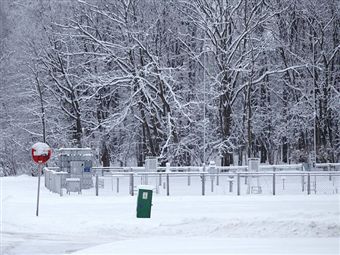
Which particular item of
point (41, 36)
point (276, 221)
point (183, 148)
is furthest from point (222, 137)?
point (276, 221)

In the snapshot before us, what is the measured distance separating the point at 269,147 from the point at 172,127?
18.2 m

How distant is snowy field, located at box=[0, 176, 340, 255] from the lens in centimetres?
1497

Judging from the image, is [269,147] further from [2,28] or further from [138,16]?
[2,28]

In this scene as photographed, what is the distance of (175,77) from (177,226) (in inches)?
1265

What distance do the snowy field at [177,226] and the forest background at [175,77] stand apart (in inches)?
791

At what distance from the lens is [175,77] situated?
167 feet

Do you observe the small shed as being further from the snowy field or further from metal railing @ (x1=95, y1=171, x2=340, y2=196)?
the snowy field

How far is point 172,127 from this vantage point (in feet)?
158

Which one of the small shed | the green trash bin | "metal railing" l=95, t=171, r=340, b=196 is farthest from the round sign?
the small shed

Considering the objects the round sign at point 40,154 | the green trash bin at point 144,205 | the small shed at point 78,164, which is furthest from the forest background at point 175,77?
the green trash bin at point 144,205

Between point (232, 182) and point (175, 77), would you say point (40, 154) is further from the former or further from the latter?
point (175, 77)

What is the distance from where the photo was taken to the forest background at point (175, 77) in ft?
159

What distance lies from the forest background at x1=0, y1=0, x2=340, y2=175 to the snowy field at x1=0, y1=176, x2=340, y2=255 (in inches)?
791

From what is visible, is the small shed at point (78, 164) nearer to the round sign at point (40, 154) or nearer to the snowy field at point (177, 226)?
the snowy field at point (177, 226)
